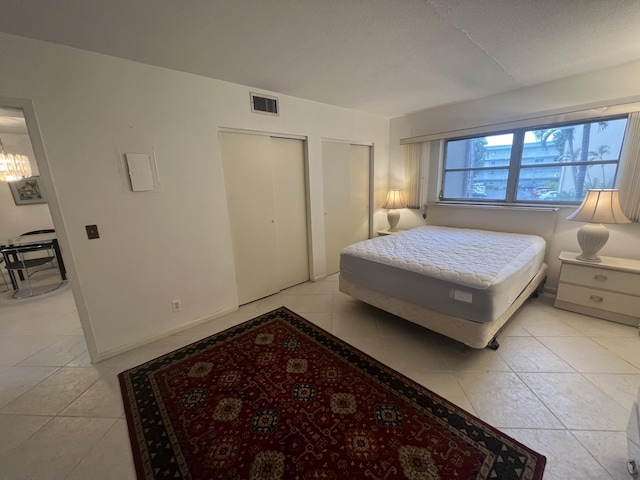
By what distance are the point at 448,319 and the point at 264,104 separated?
280 cm

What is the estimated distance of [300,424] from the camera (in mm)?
1490

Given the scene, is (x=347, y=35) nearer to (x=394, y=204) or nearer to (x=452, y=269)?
(x=452, y=269)

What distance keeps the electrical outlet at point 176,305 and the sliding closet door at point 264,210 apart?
621 mm

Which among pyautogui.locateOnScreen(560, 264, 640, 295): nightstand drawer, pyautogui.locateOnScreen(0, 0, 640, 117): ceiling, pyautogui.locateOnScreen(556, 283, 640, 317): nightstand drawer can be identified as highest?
pyautogui.locateOnScreen(0, 0, 640, 117): ceiling

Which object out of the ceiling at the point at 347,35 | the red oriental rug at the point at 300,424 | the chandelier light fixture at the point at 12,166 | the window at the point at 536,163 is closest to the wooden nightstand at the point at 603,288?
the window at the point at 536,163

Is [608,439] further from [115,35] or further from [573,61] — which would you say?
[115,35]

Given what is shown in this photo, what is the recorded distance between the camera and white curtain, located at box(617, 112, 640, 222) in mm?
2371

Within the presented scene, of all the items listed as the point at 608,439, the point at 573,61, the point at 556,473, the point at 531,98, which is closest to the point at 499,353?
the point at 608,439

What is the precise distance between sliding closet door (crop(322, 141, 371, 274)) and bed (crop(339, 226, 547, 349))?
1037mm

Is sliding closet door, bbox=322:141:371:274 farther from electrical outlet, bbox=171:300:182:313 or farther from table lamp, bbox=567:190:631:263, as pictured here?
table lamp, bbox=567:190:631:263

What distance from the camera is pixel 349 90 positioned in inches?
112

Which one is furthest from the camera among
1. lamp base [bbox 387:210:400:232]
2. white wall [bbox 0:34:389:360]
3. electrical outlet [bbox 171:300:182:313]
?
lamp base [bbox 387:210:400:232]

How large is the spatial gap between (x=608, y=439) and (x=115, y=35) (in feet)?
12.4

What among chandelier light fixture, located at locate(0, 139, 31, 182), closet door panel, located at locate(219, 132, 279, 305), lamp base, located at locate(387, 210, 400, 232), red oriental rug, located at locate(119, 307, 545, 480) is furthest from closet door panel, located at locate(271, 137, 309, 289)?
chandelier light fixture, located at locate(0, 139, 31, 182)
